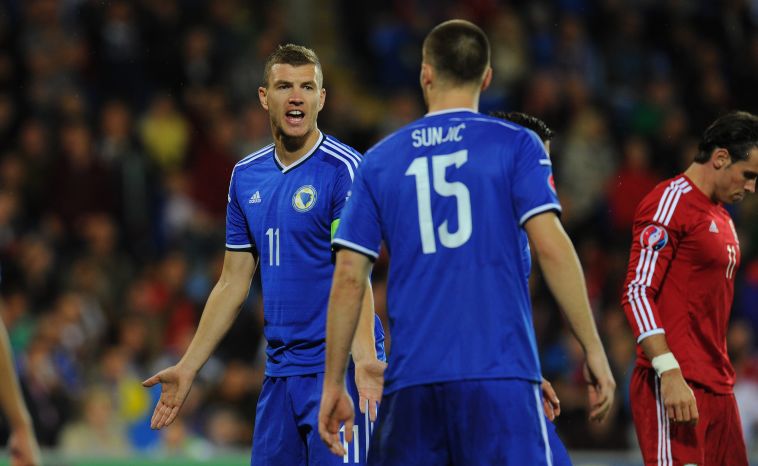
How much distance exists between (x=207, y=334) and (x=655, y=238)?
Answer: 228 cm

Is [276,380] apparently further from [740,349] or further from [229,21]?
[229,21]

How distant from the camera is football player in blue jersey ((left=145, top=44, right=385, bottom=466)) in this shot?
6148 mm

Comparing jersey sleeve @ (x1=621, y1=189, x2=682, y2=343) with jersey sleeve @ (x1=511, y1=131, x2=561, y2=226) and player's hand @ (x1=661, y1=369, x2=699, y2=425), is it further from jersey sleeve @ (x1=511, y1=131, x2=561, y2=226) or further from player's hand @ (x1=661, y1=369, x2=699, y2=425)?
jersey sleeve @ (x1=511, y1=131, x2=561, y2=226)

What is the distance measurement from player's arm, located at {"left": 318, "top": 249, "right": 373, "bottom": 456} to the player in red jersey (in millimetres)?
1919

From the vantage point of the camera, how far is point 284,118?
6.46 m

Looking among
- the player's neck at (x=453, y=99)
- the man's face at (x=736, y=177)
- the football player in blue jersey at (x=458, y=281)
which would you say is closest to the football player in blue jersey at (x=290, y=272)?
the football player in blue jersey at (x=458, y=281)

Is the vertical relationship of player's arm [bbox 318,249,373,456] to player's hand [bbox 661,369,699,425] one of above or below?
above

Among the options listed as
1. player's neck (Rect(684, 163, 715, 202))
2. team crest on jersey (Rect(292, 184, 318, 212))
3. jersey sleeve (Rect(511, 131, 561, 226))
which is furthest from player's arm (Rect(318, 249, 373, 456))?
player's neck (Rect(684, 163, 715, 202))

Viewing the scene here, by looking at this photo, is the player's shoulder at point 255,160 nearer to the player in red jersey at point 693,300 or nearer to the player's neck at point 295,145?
the player's neck at point 295,145

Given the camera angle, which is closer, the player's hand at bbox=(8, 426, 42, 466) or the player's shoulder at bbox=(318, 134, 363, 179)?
the player's hand at bbox=(8, 426, 42, 466)

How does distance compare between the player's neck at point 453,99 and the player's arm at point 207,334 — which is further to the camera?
the player's arm at point 207,334

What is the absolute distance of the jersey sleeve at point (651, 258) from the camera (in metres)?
6.48

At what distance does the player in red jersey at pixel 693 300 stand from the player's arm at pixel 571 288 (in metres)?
1.62

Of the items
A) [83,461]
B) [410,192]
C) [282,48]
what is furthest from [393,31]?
[410,192]
